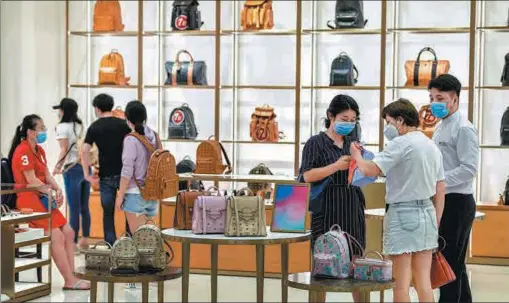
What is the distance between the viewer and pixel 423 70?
28.0 ft

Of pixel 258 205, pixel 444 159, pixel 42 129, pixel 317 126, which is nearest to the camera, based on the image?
pixel 258 205

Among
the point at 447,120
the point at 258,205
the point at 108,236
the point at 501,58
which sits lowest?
the point at 108,236

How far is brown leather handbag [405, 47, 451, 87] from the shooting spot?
8.50 meters

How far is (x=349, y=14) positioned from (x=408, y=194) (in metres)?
4.20

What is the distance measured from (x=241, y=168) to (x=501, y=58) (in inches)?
111

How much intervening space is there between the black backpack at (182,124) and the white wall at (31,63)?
153 centimetres

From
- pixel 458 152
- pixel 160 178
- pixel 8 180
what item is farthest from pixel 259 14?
pixel 458 152

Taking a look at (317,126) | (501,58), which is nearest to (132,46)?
(317,126)

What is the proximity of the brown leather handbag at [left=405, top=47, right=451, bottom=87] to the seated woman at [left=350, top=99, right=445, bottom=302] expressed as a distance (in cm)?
367

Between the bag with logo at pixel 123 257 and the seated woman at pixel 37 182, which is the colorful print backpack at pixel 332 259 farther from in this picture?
the seated woman at pixel 37 182

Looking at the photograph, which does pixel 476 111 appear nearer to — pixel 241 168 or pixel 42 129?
pixel 241 168

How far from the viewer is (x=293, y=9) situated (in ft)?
30.9

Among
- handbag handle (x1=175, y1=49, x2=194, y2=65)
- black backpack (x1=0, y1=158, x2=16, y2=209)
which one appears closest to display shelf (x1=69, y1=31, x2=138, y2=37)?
handbag handle (x1=175, y1=49, x2=194, y2=65)

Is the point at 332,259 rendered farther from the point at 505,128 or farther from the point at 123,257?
the point at 505,128
